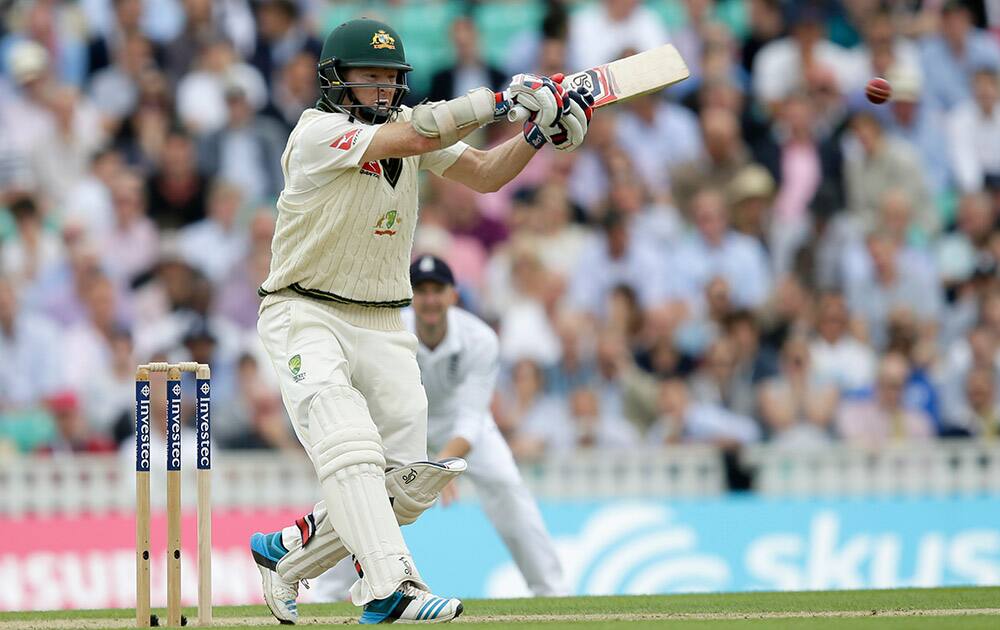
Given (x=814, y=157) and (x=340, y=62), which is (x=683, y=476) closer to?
(x=814, y=157)

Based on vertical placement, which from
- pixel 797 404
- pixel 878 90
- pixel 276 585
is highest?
pixel 797 404

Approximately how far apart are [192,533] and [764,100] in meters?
5.71

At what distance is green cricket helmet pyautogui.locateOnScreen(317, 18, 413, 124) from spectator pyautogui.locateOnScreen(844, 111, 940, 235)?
7227 mm

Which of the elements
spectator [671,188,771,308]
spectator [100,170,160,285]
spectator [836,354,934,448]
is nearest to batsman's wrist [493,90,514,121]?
spectator [836,354,934,448]

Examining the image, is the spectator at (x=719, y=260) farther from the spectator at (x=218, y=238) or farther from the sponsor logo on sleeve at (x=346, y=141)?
the sponsor logo on sleeve at (x=346, y=141)

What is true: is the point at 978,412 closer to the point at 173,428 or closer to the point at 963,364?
the point at 963,364

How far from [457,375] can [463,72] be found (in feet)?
16.0

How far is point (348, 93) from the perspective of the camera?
6.46m

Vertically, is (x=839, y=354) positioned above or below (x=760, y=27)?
below

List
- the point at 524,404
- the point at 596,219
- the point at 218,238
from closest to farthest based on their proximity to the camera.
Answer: the point at 524,404 < the point at 218,238 < the point at 596,219

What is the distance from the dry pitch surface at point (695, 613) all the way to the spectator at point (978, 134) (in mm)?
6228

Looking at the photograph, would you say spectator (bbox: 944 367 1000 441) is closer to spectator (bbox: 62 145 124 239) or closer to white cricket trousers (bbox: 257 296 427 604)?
spectator (bbox: 62 145 124 239)

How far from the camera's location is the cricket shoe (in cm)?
604

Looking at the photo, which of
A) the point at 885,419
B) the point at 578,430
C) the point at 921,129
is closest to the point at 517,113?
the point at 578,430
